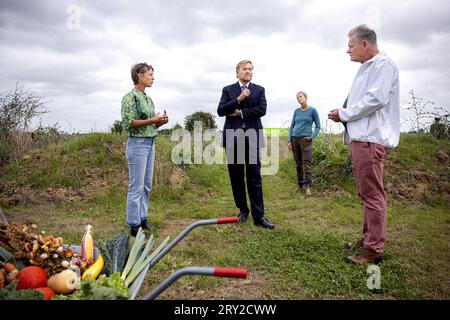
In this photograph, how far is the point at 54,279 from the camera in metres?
1.94

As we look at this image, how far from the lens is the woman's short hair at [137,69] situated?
4070 millimetres

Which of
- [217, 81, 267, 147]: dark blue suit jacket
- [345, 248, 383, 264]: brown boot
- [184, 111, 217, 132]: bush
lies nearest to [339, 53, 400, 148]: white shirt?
[345, 248, 383, 264]: brown boot

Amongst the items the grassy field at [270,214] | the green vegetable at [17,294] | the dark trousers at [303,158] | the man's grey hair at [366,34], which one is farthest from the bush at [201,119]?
the green vegetable at [17,294]

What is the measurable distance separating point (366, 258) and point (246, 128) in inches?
87.8

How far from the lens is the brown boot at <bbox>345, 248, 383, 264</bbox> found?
3.33 m

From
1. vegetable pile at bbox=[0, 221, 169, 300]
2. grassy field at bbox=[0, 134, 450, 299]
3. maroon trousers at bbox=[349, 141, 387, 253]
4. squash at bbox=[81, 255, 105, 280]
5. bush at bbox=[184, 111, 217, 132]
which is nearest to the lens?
vegetable pile at bbox=[0, 221, 169, 300]

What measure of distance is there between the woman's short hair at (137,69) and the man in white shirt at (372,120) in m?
2.30

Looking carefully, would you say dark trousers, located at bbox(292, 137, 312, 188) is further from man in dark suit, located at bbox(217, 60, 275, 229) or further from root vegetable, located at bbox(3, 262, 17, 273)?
root vegetable, located at bbox(3, 262, 17, 273)

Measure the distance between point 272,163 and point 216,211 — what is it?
4952mm

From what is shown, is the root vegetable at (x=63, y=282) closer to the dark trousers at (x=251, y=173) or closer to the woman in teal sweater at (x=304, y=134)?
the dark trousers at (x=251, y=173)

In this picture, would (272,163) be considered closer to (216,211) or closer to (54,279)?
(216,211)

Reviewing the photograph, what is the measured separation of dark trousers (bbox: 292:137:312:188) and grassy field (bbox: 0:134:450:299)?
36cm

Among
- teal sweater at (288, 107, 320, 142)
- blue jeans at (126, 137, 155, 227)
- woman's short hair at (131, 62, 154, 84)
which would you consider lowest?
blue jeans at (126, 137, 155, 227)

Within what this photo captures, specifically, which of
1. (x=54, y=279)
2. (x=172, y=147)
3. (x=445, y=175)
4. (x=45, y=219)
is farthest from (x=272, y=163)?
(x=54, y=279)
